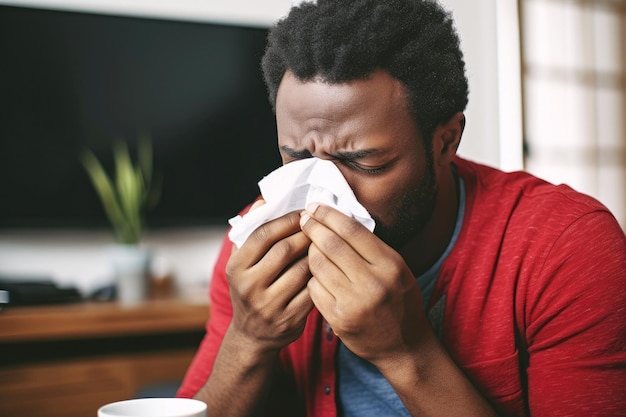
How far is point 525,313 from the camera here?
1028 millimetres

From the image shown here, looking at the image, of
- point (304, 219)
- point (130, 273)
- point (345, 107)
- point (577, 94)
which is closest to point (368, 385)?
point (304, 219)

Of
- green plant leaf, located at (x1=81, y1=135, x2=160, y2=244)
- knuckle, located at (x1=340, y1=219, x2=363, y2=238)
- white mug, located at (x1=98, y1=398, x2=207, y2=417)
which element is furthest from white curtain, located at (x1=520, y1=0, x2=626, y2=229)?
white mug, located at (x1=98, y1=398, x2=207, y2=417)

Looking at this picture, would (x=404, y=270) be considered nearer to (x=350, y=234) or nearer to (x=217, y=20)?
(x=350, y=234)

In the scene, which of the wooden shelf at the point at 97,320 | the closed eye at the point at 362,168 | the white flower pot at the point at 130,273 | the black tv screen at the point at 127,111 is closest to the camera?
the closed eye at the point at 362,168

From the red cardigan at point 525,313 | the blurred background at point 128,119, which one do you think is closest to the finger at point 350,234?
the red cardigan at point 525,313

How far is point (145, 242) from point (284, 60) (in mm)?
1723

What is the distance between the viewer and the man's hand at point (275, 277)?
0.94 m

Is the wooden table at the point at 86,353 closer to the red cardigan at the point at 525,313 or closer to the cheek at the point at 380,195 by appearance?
the red cardigan at the point at 525,313

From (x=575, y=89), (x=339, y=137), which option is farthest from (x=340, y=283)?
(x=575, y=89)

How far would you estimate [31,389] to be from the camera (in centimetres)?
210

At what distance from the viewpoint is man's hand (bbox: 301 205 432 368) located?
34.3 inches

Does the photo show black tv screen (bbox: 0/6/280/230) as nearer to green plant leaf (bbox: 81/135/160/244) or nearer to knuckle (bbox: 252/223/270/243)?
green plant leaf (bbox: 81/135/160/244)

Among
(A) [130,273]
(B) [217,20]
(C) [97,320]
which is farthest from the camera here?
(B) [217,20]

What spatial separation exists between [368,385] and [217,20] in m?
1.98
